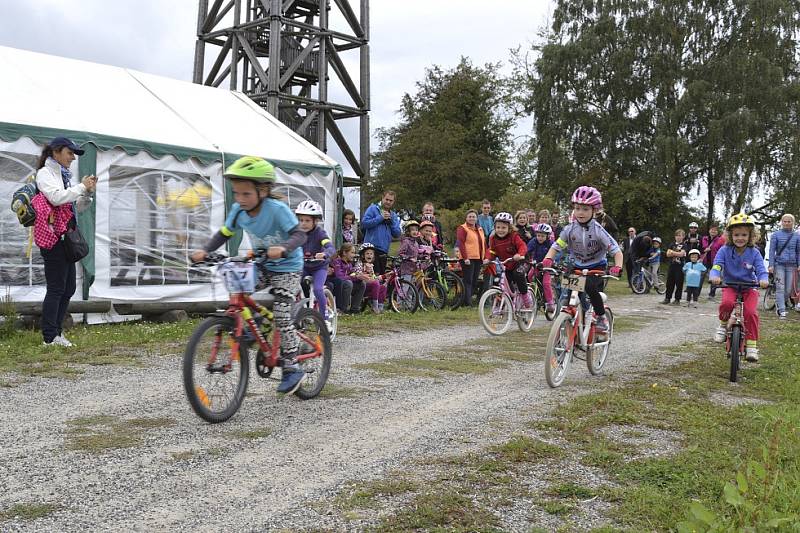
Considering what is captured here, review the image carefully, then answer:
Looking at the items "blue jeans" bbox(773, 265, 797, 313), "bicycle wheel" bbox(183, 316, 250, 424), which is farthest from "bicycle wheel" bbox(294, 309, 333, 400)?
"blue jeans" bbox(773, 265, 797, 313)

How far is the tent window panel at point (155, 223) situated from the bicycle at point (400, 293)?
11.2ft

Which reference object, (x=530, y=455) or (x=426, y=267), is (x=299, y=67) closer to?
(x=426, y=267)

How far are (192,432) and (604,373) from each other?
4801 mm

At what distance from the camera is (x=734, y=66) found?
35.6 m

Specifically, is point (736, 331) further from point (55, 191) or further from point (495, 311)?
point (55, 191)

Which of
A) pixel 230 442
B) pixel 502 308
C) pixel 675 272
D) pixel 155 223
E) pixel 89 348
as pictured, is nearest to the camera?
pixel 230 442

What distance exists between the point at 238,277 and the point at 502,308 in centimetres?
663

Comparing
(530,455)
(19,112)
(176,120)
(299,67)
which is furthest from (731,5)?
(530,455)

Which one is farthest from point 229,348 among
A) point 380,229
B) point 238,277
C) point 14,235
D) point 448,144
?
point 448,144

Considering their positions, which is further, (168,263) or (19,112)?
(168,263)

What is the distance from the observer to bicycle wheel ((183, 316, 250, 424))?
5.21 metres

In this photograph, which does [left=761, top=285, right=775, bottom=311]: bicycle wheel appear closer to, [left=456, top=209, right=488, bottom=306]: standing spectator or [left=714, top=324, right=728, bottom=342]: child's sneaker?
[left=456, top=209, right=488, bottom=306]: standing spectator

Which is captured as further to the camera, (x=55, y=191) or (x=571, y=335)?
(x=55, y=191)

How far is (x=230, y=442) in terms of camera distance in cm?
492
